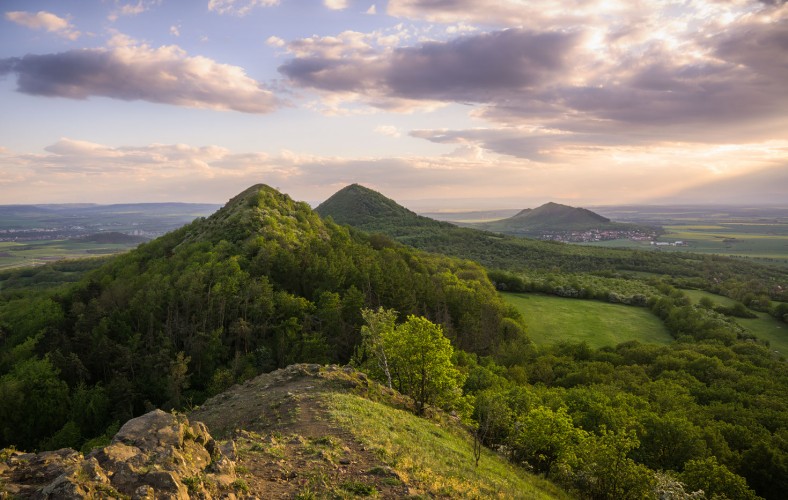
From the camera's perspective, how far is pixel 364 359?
6862 centimetres

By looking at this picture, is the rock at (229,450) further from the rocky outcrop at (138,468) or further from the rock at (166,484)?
the rock at (166,484)

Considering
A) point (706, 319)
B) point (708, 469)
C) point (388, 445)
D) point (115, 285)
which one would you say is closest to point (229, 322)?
point (115, 285)

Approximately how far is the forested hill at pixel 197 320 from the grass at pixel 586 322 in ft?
63.9

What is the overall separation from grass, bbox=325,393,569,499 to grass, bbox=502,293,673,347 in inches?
3089

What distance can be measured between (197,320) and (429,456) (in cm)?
5287

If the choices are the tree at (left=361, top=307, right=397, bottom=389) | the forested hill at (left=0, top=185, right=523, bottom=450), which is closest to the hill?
the tree at (left=361, top=307, right=397, bottom=389)

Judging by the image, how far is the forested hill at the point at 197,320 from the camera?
5203 centimetres

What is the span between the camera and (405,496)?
795 inches

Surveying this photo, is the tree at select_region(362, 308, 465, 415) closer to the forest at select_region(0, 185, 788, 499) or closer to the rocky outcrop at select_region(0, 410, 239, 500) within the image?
the forest at select_region(0, 185, 788, 499)

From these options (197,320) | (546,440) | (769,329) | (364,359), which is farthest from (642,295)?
(197,320)

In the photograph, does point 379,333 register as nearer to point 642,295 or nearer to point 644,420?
point 644,420

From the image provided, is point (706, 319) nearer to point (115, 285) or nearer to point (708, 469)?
point (708, 469)

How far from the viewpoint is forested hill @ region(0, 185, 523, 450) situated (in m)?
52.0

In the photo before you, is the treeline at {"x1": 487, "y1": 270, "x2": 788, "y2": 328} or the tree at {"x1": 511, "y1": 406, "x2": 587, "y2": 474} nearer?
the tree at {"x1": 511, "y1": 406, "x2": 587, "y2": 474}
